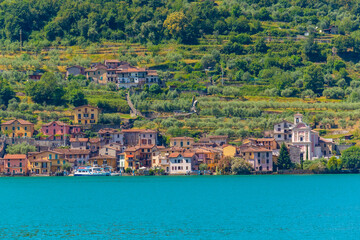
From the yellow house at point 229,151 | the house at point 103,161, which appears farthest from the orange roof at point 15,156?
the yellow house at point 229,151

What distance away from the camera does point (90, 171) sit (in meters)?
91.1

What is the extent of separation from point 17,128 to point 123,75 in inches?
811

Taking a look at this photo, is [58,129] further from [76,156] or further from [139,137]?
[139,137]

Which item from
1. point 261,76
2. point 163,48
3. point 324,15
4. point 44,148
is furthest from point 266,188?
point 324,15

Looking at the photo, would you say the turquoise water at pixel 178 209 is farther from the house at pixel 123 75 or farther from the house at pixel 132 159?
the house at pixel 123 75

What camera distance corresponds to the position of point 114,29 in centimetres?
12912

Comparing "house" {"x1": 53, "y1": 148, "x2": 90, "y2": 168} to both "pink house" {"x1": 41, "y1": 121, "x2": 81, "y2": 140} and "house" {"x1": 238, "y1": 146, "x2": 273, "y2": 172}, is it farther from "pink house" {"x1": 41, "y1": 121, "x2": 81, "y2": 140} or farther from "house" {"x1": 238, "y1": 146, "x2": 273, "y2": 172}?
"house" {"x1": 238, "y1": 146, "x2": 273, "y2": 172}

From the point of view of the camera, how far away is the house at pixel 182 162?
8862cm

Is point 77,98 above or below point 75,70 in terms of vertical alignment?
below

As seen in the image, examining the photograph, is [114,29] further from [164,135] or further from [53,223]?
[53,223]

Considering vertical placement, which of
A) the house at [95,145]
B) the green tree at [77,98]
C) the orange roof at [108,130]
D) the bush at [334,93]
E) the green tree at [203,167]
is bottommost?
the green tree at [203,167]

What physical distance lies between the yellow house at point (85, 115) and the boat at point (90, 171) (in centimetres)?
938

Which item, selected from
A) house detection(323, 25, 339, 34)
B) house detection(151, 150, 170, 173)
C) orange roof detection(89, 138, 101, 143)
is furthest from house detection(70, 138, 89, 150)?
house detection(323, 25, 339, 34)

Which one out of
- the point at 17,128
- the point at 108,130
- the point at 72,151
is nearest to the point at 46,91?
the point at 17,128
